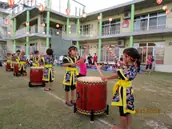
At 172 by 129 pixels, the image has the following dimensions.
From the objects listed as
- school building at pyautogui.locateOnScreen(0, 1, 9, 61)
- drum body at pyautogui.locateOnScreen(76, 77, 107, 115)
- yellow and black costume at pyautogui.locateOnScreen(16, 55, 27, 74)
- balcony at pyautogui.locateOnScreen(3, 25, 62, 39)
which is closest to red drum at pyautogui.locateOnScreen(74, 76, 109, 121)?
drum body at pyautogui.locateOnScreen(76, 77, 107, 115)

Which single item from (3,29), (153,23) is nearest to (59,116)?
(153,23)

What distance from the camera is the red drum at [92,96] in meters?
2.65

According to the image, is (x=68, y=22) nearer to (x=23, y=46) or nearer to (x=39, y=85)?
(x=23, y=46)

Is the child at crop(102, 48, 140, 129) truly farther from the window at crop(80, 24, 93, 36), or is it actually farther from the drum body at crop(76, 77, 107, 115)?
the window at crop(80, 24, 93, 36)

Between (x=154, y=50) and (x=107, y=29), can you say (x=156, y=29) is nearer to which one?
(x=154, y=50)

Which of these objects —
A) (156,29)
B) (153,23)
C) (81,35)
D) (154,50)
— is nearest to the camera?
(156,29)

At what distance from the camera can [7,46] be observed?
2286cm

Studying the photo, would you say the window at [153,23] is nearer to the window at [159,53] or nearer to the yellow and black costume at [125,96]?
the window at [159,53]

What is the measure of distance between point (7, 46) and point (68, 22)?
11.8m

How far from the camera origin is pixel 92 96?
265 centimetres

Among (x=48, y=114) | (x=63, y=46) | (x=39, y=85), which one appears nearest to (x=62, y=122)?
(x=48, y=114)

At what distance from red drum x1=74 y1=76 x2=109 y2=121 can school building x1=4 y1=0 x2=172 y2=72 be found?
440 inches

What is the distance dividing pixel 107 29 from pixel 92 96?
1595cm

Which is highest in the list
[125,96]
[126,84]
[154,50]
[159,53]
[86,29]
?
[86,29]
